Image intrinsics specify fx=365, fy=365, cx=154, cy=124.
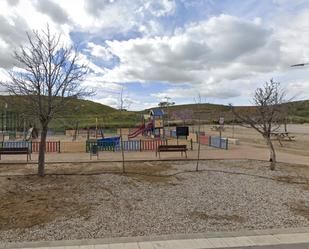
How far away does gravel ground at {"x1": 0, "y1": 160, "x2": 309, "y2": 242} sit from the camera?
6.70 metres

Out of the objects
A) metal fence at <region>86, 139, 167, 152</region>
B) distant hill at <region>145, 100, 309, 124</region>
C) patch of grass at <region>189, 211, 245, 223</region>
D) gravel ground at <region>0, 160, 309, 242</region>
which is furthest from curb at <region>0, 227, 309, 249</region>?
metal fence at <region>86, 139, 167, 152</region>

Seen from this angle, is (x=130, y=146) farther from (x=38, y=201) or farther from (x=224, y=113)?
(x=224, y=113)

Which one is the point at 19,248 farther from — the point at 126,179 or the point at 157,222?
the point at 126,179

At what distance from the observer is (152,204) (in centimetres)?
854

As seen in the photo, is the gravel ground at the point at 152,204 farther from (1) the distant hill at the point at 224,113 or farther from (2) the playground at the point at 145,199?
(1) the distant hill at the point at 224,113

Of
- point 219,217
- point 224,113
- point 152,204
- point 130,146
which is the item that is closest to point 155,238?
point 219,217

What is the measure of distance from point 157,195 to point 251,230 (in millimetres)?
3373

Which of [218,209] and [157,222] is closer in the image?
[157,222]

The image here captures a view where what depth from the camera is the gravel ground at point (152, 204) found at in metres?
6.70

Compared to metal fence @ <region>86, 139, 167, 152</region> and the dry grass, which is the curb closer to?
the dry grass

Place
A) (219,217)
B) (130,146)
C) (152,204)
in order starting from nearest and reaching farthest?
(219,217) < (152,204) < (130,146)

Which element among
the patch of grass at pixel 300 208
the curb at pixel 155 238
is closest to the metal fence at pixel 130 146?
the patch of grass at pixel 300 208

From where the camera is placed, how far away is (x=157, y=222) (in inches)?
277

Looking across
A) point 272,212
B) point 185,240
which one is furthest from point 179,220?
point 272,212
